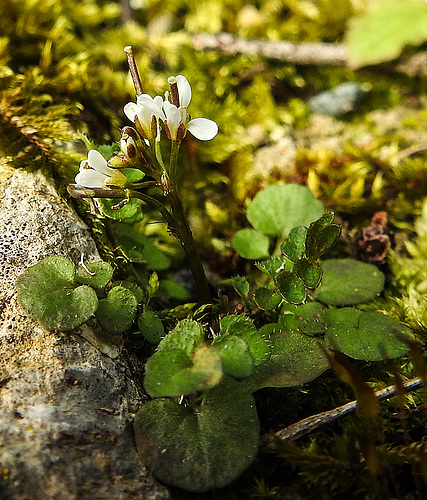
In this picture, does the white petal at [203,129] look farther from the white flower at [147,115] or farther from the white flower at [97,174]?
the white flower at [97,174]

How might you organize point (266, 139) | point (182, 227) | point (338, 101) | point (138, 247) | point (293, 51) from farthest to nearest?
point (293, 51) < point (338, 101) < point (266, 139) < point (138, 247) < point (182, 227)

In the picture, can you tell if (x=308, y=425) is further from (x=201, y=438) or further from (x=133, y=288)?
(x=133, y=288)

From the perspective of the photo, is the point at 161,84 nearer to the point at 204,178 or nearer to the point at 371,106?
the point at 204,178

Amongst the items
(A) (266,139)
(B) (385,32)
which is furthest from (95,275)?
(B) (385,32)

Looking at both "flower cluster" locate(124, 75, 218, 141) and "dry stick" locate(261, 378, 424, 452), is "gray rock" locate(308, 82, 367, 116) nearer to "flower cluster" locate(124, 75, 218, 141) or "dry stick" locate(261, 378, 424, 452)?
"flower cluster" locate(124, 75, 218, 141)

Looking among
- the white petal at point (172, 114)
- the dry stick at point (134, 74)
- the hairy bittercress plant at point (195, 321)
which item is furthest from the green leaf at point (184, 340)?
the dry stick at point (134, 74)
